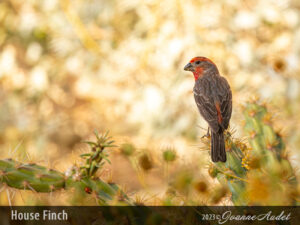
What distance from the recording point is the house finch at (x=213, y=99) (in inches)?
115

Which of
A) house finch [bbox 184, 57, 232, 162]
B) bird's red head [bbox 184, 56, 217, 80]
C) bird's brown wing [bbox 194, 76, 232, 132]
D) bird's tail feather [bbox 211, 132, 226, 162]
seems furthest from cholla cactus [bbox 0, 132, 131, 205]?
bird's red head [bbox 184, 56, 217, 80]

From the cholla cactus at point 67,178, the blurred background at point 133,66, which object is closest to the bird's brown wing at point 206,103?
the cholla cactus at point 67,178

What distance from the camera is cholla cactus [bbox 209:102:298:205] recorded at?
216cm

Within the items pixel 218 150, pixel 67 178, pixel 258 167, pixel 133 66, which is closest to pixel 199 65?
pixel 218 150

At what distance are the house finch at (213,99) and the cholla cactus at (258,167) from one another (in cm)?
9

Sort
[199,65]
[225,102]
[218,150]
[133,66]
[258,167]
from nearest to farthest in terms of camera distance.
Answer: [258,167]
[218,150]
[225,102]
[199,65]
[133,66]

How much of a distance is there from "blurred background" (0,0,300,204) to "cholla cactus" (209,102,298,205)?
5.82ft

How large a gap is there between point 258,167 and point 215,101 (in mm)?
937

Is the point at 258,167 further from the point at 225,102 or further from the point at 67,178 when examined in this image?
the point at 67,178

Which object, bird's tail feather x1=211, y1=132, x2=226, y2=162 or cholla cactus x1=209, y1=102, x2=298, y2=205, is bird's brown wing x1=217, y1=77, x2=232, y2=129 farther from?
bird's tail feather x1=211, y1=132, x2=226, y2=162

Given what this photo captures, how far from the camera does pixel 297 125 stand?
5.36m

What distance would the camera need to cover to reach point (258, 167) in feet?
7.85

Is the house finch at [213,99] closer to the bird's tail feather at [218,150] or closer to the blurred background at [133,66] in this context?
the bird's tail feather at [218,150]

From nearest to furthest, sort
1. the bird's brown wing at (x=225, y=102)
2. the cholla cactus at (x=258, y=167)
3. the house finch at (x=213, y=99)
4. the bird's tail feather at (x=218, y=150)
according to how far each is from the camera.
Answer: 1. the cholla cactus at (x=258, y=167)
2. the bird's tail feather at (x=218, y=150)
3. the house finch at (x=213, y=99)
4. the bird's brown wing at (x=225, y=102)
